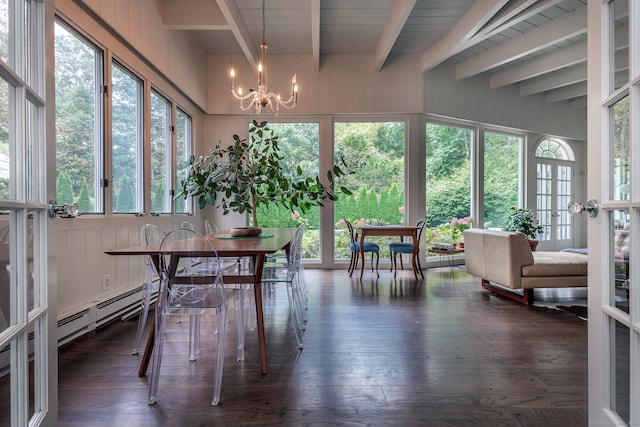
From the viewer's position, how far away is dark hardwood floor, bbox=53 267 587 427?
1600mm

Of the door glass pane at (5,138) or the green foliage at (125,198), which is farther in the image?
the green foliage at (125,198)

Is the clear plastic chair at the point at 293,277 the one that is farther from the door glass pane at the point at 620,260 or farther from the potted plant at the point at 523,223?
the potted plant at the point at 523,223

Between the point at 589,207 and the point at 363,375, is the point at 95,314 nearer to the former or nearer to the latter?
the point at 363,375

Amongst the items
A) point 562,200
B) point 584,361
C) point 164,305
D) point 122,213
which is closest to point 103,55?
point 122,213

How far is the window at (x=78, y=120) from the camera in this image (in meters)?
2.44

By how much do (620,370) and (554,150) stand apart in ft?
23.2

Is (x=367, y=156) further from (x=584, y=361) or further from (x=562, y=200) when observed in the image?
(x=562, y=200)

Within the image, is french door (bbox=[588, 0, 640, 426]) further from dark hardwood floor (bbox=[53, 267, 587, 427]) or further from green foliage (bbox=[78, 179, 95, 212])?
green foliage (bbox=[78, 179, 95, 212])

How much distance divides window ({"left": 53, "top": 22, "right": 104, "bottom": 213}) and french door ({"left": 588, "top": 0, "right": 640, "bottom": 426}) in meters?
2.92

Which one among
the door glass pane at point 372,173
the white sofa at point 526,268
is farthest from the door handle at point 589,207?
the door glass pane at point 372,173

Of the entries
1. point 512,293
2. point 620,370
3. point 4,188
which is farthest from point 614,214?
point 512,293

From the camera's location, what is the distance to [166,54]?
381cm

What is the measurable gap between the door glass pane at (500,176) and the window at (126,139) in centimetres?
520

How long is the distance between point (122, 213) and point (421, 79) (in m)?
4.25
